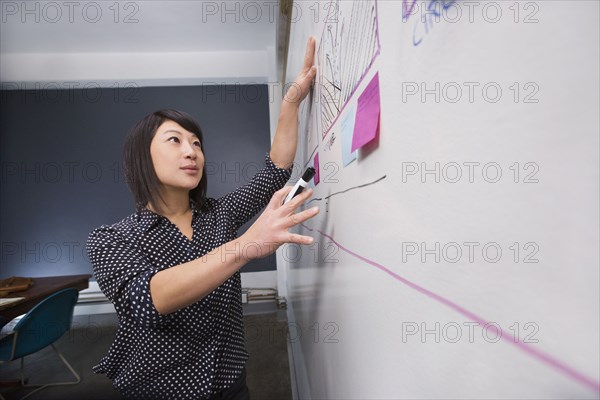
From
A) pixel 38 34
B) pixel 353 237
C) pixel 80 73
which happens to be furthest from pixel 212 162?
pixel 353 237

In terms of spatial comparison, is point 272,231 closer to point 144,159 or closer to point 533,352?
point 533,352

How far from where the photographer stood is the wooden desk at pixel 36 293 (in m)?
1.82

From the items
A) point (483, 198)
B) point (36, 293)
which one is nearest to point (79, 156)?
point (36, 293)

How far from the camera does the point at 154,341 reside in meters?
0.79

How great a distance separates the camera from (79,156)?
3.77 metres

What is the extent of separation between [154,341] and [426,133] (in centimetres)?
81

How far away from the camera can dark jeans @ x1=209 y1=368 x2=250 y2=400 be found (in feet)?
2.86

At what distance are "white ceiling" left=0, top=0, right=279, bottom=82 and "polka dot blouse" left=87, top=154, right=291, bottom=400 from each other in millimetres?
2896

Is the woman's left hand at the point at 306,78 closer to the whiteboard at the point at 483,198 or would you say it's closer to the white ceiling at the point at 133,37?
the whiteboard at the point at 483,198

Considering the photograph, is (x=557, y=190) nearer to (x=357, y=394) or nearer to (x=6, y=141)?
(x=357, y=394)

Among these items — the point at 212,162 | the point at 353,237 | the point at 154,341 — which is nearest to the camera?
the point at 353,237

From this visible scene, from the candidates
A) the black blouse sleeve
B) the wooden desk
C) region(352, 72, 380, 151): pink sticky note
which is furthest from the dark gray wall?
region(352, 72, 380, 151): pink sticky note

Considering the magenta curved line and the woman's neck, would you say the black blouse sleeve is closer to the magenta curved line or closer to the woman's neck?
the woman's neck

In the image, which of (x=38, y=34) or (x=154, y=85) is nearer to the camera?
(x=38, y=34)
